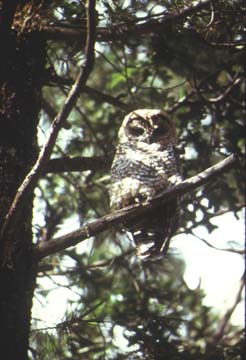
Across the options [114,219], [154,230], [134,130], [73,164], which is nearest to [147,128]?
[134,130]

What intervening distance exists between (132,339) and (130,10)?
2068 mm

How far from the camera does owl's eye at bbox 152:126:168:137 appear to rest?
4.62 meters

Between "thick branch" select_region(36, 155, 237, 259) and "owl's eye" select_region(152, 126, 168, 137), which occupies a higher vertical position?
"owl's eye" select_region(152, 126, 168, 137)

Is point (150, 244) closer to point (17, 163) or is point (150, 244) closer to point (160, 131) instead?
point (160, 131)

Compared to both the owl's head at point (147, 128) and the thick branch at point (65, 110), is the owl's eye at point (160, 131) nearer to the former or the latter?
the owl's head at point (147, 128)

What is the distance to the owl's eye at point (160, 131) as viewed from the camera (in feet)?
15.2

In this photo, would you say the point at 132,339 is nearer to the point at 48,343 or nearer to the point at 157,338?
the point at 157,338

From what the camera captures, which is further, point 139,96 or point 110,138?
point 139,96

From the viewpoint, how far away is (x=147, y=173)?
166 inches

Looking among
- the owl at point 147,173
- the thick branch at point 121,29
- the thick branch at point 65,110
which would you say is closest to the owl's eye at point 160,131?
the owl at point 147,173

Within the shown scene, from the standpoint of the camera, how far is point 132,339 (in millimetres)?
4168

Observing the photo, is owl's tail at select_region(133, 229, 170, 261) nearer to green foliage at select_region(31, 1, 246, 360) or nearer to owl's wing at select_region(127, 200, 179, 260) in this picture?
owl's wing at select_region(127, 200, 179, 260)

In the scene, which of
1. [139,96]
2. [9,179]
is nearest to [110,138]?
[139,96]

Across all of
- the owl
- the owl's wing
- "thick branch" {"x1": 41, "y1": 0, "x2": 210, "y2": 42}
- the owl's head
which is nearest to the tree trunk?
"thick branch" {"x1": 41, "y1": 0, "x2": 210, "y2": 42}
